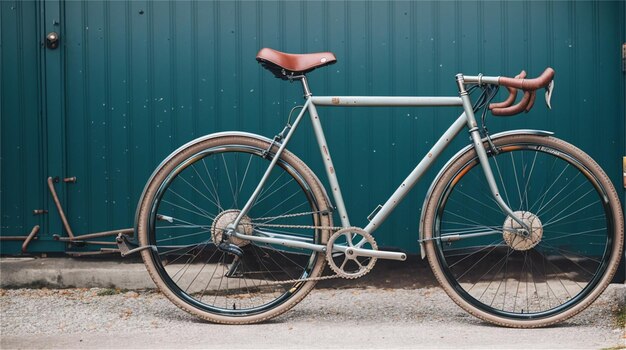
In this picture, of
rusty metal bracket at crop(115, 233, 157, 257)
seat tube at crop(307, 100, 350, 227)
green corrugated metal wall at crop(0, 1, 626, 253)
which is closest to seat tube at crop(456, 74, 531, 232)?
seat tube at crop(307, 100, 350, 227)

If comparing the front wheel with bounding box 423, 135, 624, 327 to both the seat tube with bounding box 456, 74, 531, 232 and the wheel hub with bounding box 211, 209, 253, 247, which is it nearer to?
the seat tube with bounding box 456, 74, 531, 232

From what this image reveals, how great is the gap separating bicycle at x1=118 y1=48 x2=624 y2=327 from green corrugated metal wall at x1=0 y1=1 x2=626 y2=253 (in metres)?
0.26

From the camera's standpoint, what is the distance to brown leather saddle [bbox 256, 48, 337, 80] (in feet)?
15.2

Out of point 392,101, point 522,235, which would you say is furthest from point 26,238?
point 522,235

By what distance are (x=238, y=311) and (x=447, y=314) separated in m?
1.14

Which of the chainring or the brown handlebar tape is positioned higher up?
the brown handlebar tape

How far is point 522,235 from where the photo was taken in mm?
4617

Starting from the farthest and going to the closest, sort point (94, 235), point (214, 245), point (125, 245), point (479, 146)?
1. point (94, 235)
2. point (214, 245)
3. point (125, 245)
4. point (479, 146)

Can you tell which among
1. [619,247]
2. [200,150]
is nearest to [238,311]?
[200,150]

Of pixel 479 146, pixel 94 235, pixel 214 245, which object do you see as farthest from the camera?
pixel 94 235

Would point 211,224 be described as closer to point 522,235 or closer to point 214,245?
point 214,245

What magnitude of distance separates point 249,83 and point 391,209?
4.36 feet

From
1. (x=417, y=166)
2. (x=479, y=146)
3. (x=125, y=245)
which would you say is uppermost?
(x=479, y=146)

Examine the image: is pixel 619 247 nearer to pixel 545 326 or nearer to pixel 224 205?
pixel 545 326
